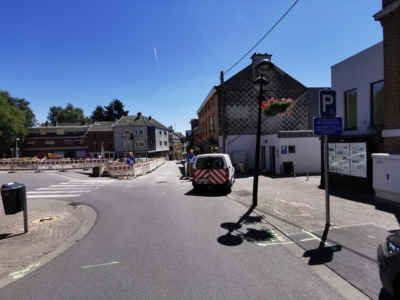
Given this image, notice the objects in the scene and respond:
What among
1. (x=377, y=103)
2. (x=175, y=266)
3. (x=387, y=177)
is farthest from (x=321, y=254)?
(x=377, y=103)

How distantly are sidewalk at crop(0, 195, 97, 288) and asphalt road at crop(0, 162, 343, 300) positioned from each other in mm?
273

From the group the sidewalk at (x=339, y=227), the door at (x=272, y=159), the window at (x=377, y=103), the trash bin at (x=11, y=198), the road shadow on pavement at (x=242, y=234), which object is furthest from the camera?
the door at (x=272, y=159)

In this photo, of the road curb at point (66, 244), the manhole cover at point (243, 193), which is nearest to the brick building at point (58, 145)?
the manhole cover at point (243, 193)

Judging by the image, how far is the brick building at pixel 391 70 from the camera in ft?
25.1

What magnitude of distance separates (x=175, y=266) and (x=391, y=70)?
8.65m

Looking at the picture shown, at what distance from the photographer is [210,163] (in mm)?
10727

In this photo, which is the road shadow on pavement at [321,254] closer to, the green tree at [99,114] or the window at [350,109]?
the window at [350,109]

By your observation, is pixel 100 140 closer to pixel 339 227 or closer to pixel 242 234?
A: pixel 242 234

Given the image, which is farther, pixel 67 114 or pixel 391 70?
pixel 67 114

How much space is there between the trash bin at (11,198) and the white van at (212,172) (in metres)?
6.39

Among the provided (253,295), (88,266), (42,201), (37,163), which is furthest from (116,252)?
(37,163)

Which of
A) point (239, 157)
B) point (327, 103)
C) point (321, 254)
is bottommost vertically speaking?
point (321, 254)

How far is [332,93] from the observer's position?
589 centimetres

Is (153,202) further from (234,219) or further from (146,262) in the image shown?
(146,262)
